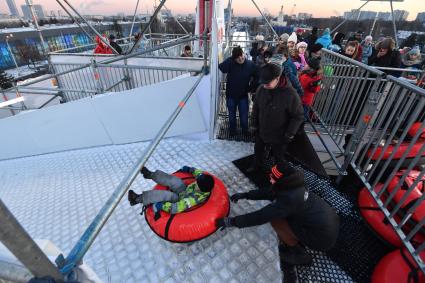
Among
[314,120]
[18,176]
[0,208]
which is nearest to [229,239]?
[0,208]

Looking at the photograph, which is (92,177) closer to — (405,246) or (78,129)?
(78,129)

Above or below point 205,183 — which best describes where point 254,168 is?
below

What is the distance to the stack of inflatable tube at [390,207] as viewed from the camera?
214 cm

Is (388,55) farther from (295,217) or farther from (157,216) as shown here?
(157,216)

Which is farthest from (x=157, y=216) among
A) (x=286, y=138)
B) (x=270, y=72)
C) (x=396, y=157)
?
(x=396, y=157)

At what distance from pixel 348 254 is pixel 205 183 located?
1591 millimetres

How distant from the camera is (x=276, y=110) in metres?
2.85

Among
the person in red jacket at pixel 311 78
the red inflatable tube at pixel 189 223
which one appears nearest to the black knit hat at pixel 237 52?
the person in red jacket at pixel 311 78

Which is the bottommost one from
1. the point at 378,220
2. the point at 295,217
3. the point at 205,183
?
the point at 378,220

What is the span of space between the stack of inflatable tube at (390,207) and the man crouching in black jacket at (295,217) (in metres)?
0.65

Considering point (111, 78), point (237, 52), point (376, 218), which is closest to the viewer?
point (376, 218)

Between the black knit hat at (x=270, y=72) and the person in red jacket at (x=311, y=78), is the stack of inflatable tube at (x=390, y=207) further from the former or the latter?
the person in red jacket at (x=311, y=78)

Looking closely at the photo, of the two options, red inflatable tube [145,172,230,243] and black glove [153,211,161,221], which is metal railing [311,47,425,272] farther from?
black glove [153,211,161,221]

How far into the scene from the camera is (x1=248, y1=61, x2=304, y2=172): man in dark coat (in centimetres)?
261
